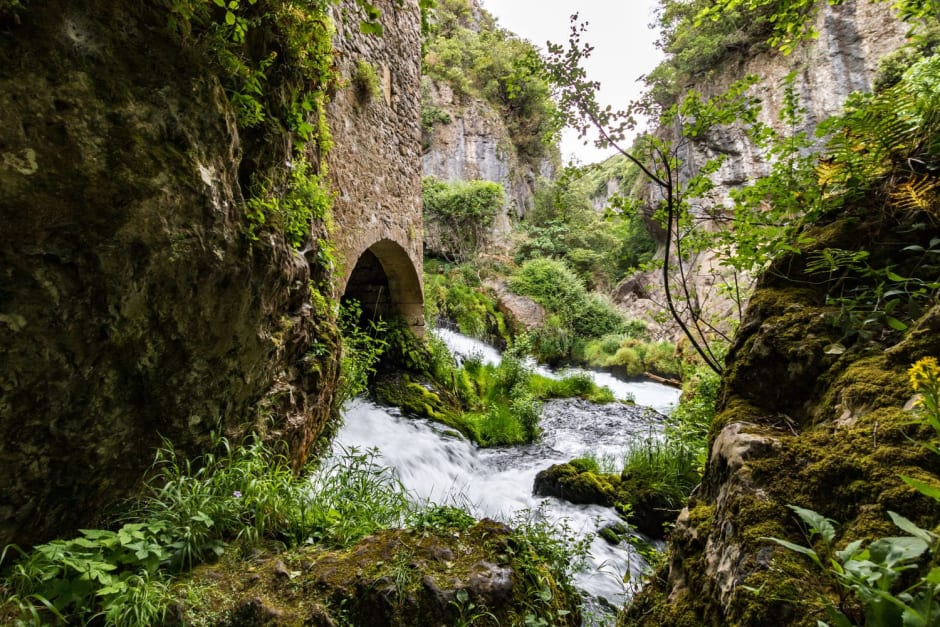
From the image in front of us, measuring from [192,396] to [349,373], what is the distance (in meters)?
1.95

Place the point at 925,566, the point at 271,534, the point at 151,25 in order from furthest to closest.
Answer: the point at 271,534
the point at 151,25
the point at 925,566

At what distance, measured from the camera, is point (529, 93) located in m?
19.6

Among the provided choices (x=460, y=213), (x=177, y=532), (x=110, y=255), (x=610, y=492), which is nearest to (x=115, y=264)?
(x=110, y=255)

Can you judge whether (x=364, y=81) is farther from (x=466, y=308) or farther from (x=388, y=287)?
(x=466, y=308)

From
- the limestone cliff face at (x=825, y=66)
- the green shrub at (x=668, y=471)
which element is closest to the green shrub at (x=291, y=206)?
the green shrub at (x=668, y=471)

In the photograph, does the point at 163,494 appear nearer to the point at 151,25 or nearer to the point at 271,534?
the point at 271,534

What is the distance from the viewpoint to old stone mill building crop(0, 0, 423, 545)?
1562mm

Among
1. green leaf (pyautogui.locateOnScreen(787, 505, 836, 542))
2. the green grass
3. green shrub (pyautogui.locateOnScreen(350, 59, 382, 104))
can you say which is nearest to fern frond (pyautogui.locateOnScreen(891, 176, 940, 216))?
green leaf (pyautogui.locateOnScreen(787, 505, 836, 542))

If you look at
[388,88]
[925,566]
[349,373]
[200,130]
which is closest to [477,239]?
[388,88]

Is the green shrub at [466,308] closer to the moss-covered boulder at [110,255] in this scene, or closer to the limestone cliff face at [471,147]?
the limestone cliff face at [471,147]

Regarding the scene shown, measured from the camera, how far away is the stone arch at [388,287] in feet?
22.5

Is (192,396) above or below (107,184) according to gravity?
below

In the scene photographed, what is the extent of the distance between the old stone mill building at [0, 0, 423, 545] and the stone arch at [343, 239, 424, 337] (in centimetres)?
409

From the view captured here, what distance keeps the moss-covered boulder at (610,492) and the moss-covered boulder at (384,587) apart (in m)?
1.77
